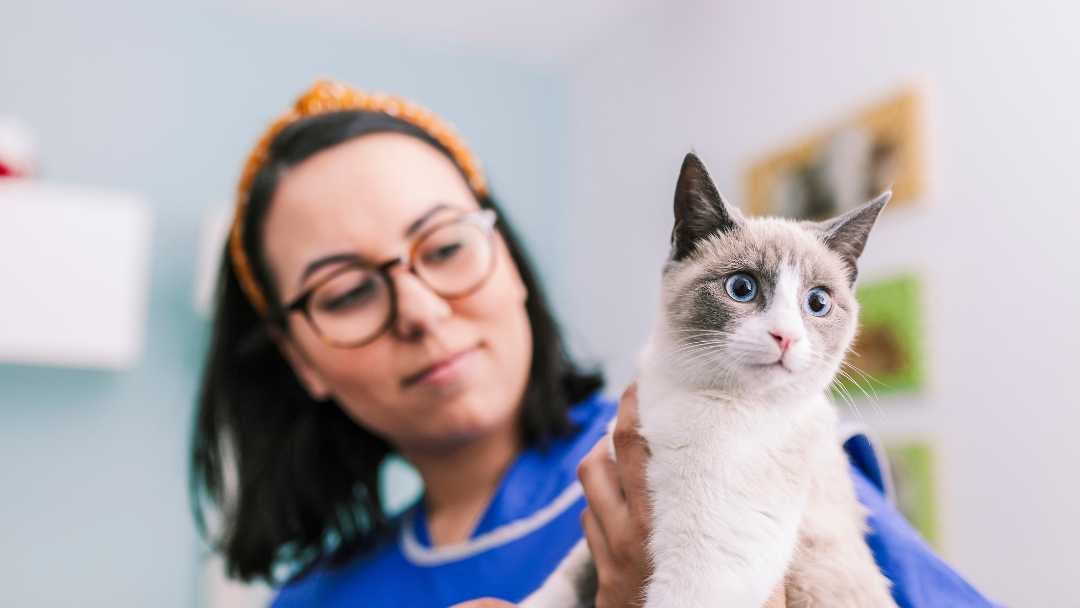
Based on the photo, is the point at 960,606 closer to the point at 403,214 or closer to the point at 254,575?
the point at 403,214

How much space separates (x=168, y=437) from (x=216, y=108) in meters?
1.11

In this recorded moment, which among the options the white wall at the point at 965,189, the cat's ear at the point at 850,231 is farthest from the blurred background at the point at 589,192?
the cat's ear at the point at 850,231

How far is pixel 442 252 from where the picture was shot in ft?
3.29

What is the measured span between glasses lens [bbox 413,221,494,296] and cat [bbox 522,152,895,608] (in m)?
0.41

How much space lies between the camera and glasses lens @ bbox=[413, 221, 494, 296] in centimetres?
98

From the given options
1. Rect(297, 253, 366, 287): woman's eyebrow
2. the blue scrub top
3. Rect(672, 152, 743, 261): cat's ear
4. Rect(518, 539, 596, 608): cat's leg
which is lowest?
the blue scrub top

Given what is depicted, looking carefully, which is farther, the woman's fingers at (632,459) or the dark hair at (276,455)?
the dark hair at (276,455)

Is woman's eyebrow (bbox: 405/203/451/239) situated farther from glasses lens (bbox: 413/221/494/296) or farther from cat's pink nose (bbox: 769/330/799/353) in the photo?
cat's pink nose (bbox: 769/330/799/353)

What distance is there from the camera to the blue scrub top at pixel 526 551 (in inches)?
26.6

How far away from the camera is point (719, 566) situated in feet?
1.77

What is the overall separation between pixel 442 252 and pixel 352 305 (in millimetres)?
124

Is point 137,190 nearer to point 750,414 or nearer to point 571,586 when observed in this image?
point 571,586

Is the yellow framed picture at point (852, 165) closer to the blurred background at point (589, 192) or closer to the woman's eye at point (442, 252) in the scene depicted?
the blurred background at point (589, 192)

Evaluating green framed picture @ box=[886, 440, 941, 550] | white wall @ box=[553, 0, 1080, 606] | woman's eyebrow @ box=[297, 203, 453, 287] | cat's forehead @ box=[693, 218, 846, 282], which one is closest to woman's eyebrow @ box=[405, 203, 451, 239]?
woman's eyebrow @ box=[297, 203, 453, 287]
